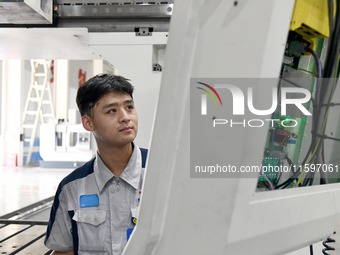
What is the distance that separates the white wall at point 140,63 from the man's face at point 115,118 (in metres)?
0.44

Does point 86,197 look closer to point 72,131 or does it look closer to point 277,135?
point 277,135

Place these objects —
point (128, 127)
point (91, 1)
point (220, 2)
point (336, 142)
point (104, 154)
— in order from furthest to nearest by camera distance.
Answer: point (91, 1) < point (104, 154) < point (128, 127) < point (336, 142) < point (220, 2)

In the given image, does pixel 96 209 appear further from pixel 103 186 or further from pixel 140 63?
pixel 140 63

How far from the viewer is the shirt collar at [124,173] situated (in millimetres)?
1724

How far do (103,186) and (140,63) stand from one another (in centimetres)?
85

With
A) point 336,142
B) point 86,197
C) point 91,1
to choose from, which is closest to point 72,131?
point 91,1

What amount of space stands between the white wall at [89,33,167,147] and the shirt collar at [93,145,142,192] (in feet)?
1.28

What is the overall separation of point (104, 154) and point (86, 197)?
0.80 feet

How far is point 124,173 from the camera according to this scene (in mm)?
1739

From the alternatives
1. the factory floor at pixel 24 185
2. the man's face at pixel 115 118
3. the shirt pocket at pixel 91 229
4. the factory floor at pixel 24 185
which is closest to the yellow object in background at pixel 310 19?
the man's face at pixel 115 118

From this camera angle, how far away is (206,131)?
68 centimetres

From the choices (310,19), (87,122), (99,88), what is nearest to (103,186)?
(87,122)

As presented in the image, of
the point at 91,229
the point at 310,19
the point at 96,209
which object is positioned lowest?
the point at 91,229

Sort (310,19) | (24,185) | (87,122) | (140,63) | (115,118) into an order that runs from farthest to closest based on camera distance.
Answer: (24,185) < (140,63) < (87,122) < (115,118) < (310,19)
